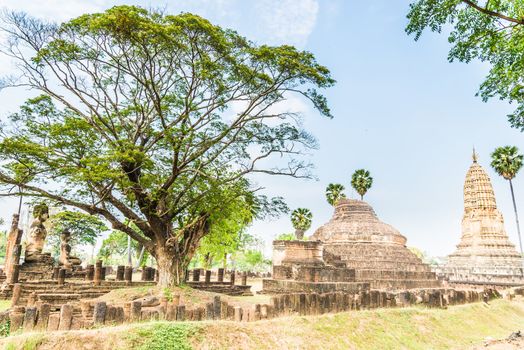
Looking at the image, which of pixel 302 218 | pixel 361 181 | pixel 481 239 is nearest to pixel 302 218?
pixel 302 218

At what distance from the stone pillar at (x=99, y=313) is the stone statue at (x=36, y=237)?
1459 cm

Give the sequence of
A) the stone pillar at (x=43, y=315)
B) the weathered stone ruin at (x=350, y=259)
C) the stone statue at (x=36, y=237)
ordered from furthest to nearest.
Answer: the weathered stone ruin at (x=350, y=259)
the stone statue at (x=36, y=237)
the stone pillar at (x=43, y=315)

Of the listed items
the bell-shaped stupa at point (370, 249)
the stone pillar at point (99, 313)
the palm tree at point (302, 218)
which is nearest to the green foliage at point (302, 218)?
the palm tree at point (302, 218)

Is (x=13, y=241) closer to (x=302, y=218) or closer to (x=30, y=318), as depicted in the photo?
(x=30, y=318)

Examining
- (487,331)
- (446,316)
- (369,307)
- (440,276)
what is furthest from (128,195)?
(440,276)

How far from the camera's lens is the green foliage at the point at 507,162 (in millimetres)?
38750

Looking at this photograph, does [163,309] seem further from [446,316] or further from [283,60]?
[446,316]

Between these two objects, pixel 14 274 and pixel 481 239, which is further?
pixel 481 239

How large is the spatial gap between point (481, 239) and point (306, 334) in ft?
140

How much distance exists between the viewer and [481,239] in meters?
43.3

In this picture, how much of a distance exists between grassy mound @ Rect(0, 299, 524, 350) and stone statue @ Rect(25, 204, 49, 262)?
49.0ft

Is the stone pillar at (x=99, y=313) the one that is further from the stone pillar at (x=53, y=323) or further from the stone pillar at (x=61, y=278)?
the stone pillar at (x=61, y=278)

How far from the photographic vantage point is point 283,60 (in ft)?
43.0

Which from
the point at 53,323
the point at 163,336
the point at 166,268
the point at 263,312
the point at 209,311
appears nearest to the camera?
the point at 53,323
